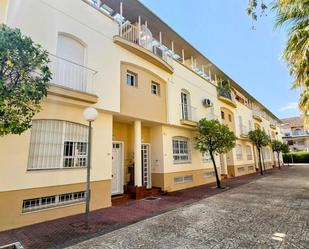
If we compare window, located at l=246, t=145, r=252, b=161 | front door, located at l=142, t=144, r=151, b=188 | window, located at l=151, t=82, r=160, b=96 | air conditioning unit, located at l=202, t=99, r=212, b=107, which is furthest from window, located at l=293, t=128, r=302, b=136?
front door, located at l=142, t=144, r=151, b=188

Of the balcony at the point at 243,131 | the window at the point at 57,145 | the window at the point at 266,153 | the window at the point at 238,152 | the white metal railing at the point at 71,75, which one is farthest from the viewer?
the window at the point at 266,153

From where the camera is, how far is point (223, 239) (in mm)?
4879

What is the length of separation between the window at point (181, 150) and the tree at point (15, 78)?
9903mm

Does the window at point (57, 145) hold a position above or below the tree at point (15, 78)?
below

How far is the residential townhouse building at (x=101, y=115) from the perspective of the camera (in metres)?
6.48

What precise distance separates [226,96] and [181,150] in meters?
9.49

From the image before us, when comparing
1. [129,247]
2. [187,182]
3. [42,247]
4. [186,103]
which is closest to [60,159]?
[42,247]

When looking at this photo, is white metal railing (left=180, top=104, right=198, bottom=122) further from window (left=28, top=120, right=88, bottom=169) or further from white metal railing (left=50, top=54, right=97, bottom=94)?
window (left=28, top=120, right=88, bottom=169)

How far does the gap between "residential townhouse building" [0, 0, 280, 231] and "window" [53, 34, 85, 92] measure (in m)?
0.04

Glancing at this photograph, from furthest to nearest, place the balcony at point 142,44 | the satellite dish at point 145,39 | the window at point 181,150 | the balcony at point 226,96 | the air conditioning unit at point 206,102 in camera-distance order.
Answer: the balcony at point 226,96 < the air conditioning unit at point 206,102 < the window at point 181,150 < the satellite dish at point 145,39 < the balcony at point 142,44

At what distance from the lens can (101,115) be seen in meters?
8.86

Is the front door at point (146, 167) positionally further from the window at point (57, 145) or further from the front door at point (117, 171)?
the window at point (57, 145)

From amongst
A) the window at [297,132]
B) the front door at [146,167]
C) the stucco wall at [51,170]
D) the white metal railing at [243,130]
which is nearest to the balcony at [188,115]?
the front door at [146,167]

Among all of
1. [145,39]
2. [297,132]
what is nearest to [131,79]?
[145,39]
